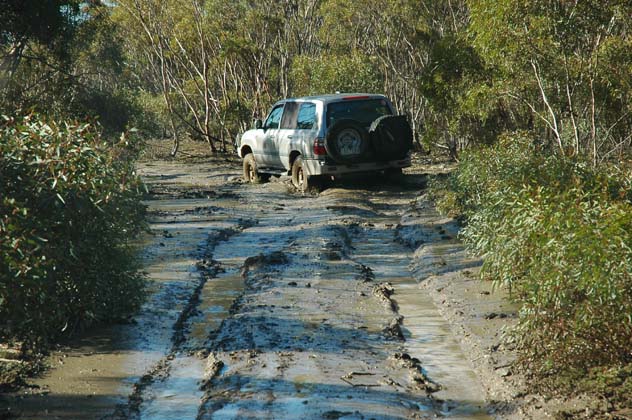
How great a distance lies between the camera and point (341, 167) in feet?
55.2

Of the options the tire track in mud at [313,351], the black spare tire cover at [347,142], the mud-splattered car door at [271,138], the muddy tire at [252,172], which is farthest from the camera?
the muddy tire at [252,172]

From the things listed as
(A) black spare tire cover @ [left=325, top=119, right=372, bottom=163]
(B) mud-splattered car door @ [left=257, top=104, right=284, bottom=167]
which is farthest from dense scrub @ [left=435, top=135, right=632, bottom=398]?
(B) mud-splattered car door @ [left=257, top=104, right=284, bottom=167]

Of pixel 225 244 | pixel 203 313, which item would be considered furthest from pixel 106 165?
pixel 225 244

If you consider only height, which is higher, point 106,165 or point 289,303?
point 106,165

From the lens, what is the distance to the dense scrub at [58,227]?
638cm

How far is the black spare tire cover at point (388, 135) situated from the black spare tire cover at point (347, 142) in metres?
0.16

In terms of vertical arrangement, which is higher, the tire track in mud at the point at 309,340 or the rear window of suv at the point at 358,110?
the rear window of suv at the point at 358,110

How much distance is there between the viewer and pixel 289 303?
8.73 meters

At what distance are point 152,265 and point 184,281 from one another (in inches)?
37.0

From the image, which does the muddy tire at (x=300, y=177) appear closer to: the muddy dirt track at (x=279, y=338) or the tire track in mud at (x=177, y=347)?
the muddy dirt track at (x=279, y=338)

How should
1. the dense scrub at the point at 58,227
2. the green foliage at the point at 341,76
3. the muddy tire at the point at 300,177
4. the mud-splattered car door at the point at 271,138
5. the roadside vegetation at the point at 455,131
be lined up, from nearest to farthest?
the roadside vegetation at the point at 455,131 → the dense scrub at the point at 58,227 → the muddy tire at the point at 300,177 → the mud-splattered car door at the point at 271,138 → the green foliage at the point at 341,76

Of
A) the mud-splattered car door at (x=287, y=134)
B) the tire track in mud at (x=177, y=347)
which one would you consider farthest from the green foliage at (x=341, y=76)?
the tire track in mud at (x=177, y=347)

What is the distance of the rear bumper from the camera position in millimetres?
16844

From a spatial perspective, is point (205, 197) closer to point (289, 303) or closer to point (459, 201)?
point (459, 201)
